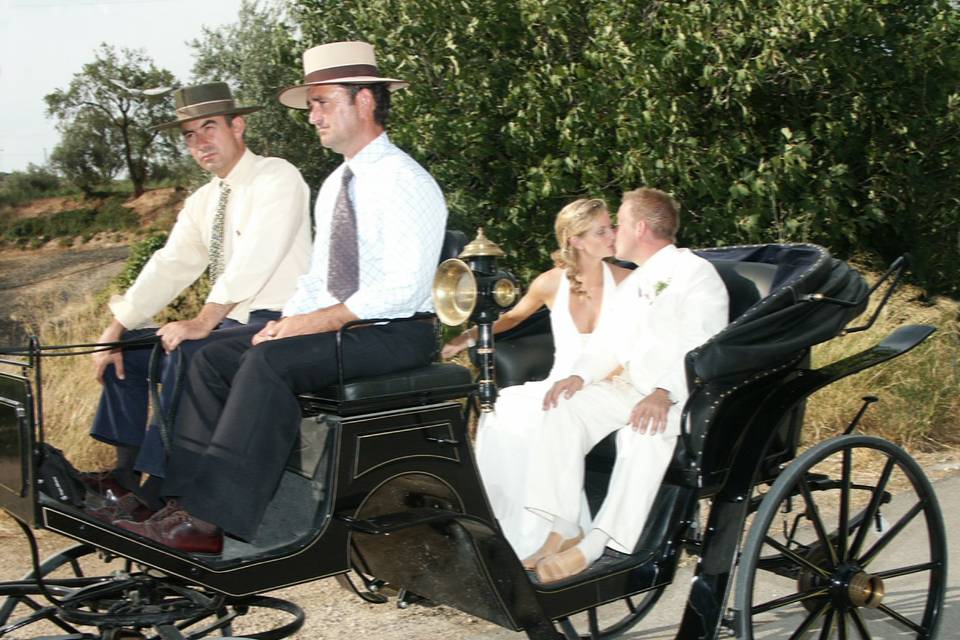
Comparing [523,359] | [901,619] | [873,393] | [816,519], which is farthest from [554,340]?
[873,393]

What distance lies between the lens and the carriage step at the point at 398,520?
3.09m

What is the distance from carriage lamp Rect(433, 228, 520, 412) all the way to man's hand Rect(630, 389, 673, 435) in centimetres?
59

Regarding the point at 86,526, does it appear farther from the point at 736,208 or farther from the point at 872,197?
the point at 872,197

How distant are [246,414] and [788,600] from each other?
1.79m

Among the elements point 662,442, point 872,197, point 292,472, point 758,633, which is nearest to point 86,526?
point 292,472

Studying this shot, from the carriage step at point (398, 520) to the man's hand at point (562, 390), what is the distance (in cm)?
82

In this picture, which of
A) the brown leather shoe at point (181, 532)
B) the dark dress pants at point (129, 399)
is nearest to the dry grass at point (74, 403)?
the dark dress pants at point (129, 399)

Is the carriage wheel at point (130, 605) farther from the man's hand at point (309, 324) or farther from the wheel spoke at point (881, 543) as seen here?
the wheel spoke at point (881, 543)

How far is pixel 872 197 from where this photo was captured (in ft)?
31.9

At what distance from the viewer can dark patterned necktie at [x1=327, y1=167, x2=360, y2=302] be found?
139 inches

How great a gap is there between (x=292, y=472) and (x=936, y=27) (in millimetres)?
7719

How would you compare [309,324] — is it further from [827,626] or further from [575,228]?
[827,626]

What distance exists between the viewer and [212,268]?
4145 millimetres

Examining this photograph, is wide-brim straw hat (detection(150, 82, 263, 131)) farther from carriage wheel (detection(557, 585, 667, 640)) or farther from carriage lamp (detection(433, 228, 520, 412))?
carriage wheel (detection(557, 585, 667, 640))
